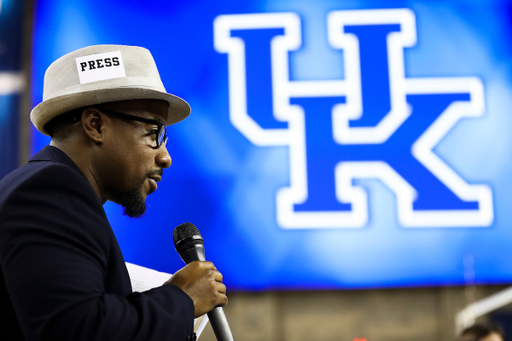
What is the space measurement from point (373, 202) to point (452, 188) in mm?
557

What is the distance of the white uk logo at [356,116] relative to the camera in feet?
11.3

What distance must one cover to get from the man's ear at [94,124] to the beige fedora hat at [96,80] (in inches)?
0.9

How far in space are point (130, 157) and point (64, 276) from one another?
1.35ft

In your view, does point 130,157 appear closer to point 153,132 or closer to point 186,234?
point 153,132

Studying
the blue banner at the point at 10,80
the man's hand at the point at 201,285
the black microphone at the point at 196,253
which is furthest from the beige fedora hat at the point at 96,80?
the blue banner at the point at 10,80

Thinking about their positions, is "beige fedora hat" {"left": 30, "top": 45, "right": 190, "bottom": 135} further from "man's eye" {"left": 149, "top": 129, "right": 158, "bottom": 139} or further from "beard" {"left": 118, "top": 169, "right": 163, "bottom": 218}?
"beard" {"left": 118, "top": 169, "right": 163, "bottom": 218}

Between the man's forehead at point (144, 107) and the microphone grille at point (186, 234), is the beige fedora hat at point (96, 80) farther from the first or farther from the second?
the microphone grille at point (186, 234)

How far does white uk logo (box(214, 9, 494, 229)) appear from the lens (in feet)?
11.3

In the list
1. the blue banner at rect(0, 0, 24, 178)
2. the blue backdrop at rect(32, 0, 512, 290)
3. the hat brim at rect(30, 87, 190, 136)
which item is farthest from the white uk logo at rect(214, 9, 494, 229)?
the hat brim at rect(30, 87, 190, 136)

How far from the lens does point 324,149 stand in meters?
3.51

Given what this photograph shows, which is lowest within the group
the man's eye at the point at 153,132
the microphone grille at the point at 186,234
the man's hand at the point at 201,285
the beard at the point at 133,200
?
the man's hand at the point at 201,285

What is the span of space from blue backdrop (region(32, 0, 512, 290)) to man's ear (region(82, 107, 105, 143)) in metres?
2.30

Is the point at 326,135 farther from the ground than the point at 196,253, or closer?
farther from the ground

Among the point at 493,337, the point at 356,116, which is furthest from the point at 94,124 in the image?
the point at 356,116
